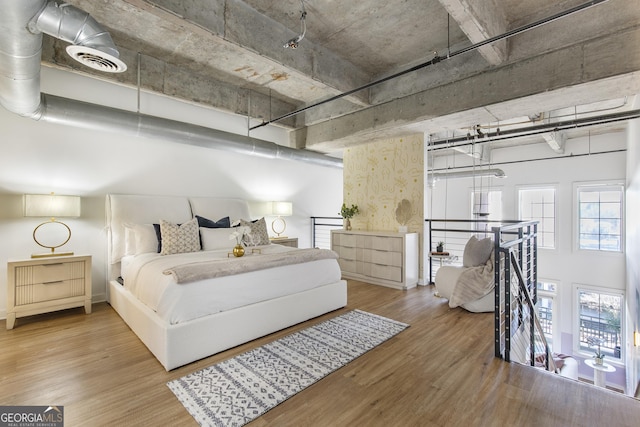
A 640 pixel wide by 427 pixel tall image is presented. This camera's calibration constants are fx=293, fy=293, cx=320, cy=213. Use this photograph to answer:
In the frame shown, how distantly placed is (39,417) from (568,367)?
256 inches

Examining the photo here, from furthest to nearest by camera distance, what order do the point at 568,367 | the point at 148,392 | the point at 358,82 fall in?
the point at 568,367, the point at 358,82, the point at 148,392

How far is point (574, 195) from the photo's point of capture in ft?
21.9

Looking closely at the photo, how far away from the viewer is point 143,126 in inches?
151

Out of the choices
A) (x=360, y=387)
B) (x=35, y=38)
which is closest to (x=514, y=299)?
(x=360, y=387)

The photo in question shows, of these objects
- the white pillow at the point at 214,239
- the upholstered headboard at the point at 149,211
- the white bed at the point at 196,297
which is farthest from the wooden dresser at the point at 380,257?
the white pillow at the point at 214,239

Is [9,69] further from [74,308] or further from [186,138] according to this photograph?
[74,308]

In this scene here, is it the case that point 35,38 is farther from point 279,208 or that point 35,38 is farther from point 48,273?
point 279,208

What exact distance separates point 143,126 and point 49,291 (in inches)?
87.0

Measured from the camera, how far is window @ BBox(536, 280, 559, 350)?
6.89 metres

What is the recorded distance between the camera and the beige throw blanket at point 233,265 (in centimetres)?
245

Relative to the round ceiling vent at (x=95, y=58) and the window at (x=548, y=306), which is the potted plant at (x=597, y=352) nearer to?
the window at (x=548, y=306)

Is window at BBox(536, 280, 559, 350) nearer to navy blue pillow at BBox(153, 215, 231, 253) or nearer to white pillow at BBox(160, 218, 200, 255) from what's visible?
navy blue pillow at BBox(153, 215, 231, 253)

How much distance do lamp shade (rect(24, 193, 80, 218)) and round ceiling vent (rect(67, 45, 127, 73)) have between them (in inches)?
71.0

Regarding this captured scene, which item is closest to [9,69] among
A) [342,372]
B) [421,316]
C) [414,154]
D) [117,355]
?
[117,355]
